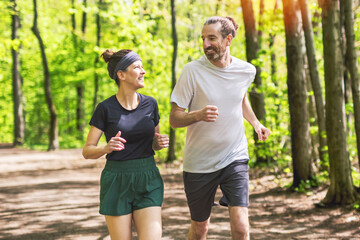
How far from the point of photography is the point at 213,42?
155 inches

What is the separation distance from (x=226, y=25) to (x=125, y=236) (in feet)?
6.61

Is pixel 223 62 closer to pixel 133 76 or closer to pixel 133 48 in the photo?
pixel 133 76

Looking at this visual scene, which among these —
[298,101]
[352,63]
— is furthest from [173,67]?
[352,63]

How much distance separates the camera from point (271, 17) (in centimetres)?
1195

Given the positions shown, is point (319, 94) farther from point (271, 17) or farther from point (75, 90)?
point (75, 90)

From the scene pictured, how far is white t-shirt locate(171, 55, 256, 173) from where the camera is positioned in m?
3.93

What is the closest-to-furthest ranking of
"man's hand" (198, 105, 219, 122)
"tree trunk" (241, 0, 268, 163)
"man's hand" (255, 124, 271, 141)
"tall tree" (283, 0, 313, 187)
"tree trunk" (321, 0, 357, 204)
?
"man's hand" (198, 105, 219, 122), "man's hand" (255, 124, 271, 141), "tree trunk" (321, 0, 357, 204), "tall tree" (283, 0, 313, 187), "tree trunk" (241, 0, 268, 163)

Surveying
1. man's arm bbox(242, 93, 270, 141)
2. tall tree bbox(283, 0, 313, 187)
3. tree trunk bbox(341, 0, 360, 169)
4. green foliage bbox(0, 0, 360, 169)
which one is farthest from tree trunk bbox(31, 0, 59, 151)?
man's arm bbox(242, 93, 270, 141)

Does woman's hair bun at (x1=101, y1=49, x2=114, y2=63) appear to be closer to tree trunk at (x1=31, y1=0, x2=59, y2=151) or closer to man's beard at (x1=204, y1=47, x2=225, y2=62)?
man's beard at (x1=204, y1=47, x2=225, y2=62)

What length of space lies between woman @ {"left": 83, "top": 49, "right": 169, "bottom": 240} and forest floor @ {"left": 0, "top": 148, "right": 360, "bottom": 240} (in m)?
2.94

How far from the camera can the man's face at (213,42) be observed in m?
3.93

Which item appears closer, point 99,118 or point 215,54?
point 99,118

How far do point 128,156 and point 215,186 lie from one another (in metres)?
0.92

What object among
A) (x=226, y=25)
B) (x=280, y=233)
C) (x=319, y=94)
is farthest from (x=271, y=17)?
(x=226, y=25)
